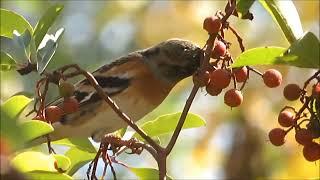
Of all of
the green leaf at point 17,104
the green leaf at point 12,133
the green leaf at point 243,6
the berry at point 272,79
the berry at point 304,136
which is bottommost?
the berry at point 304,136

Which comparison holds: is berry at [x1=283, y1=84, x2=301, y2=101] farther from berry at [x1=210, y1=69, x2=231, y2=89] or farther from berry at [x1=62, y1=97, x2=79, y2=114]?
berry at [x1=62, y1=97, x2=79, y2=114]

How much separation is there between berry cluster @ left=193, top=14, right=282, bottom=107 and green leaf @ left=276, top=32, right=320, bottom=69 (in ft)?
0.83

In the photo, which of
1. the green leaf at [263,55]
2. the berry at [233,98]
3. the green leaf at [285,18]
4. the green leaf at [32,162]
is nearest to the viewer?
the green leaf at [32,162]

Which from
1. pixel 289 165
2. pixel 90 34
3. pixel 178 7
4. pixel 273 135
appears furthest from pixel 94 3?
pixel 273 135

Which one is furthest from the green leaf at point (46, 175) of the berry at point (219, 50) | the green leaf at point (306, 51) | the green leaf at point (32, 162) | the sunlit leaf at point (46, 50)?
the green leaf at point (306, 51)

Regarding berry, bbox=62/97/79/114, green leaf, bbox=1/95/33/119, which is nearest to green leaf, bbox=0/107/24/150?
green leaf, bbox=1/95/33/119

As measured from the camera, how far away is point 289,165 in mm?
4828

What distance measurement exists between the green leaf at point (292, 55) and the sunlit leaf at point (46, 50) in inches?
19.4

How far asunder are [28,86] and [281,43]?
1.52m

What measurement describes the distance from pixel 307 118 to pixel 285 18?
0.28 metres

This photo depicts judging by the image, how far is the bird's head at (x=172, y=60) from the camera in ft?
11.6

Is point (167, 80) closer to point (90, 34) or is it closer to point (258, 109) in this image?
point (258, 109)

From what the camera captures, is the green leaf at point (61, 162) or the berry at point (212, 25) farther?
the berry at point (212, 25)

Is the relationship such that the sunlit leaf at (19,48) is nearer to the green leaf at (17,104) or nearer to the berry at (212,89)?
the green leaf at (17,104)
